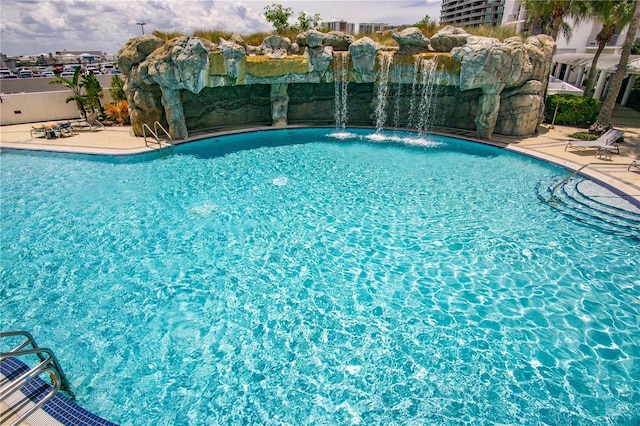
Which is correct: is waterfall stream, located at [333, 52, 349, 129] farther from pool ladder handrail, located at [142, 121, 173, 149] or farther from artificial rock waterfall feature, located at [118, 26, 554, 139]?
pool ladder handrail, located at [142, 121, 173, 149]

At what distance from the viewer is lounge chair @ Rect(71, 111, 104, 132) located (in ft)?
68.8

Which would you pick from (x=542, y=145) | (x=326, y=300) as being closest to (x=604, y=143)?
(x=542, y=145)

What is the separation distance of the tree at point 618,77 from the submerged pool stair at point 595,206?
687 cm

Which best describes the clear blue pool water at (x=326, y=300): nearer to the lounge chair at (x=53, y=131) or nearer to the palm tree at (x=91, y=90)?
the lounge chair at (x=53, y=131)

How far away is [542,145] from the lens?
55.3 ft

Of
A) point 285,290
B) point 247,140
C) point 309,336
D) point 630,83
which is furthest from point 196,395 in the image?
point 630,83

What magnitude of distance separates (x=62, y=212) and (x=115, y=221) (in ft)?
7.34

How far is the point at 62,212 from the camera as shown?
11.6 m

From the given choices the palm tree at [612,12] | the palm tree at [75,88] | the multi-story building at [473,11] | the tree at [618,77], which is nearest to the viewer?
the tree at [618,77]

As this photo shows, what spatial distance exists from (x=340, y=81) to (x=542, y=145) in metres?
10.8

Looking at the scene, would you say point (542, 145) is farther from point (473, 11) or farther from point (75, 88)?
point (473, 11)

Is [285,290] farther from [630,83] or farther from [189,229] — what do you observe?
[630,83]

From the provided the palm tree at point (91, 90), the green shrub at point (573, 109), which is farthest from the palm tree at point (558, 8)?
the palm tree at point (91, 90)

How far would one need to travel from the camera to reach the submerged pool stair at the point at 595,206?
10289 mm
